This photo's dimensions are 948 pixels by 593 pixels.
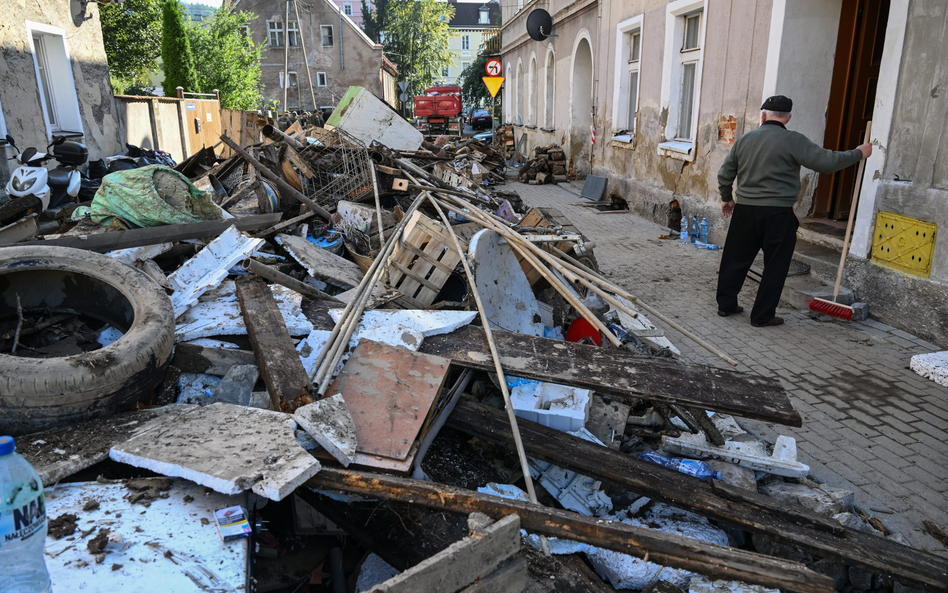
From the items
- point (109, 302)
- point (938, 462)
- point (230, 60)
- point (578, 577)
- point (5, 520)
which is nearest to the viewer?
point (5, 520)

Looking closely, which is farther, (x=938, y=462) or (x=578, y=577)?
(x=938, y=462)

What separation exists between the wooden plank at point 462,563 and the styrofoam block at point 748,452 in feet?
5.41

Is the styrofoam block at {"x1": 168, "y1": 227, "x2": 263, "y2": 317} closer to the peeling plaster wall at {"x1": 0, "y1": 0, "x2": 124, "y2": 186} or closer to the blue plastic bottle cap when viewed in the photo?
the blue plastic bottle cap

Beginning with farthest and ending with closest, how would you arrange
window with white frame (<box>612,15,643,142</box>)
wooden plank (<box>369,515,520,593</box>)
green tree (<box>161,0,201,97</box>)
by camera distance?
green tree (<box>161,0,201,97</box>) → window with white frame (<box>612,15,643,142</box>) → wooden plank (<box>369,515,520,593</box>)

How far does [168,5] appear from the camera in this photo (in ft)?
66.5

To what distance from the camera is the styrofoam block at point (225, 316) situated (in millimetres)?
3762

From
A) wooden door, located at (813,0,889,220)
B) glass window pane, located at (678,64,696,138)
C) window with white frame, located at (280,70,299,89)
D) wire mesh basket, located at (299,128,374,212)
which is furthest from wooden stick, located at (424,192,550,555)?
window with white frame, located at (280,70,299,89)

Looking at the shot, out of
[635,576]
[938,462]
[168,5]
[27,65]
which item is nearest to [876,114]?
[938,462]

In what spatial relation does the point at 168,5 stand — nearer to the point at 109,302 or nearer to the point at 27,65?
the point at 27,65

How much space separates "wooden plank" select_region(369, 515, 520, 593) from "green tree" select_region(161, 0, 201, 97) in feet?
74.2

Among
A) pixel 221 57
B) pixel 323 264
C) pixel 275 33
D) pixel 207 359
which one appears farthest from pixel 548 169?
pixel 275 33

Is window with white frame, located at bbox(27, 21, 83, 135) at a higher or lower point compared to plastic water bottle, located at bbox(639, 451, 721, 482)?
higher

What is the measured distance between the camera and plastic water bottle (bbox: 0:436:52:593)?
156cm

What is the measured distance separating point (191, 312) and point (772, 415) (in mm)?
3551
